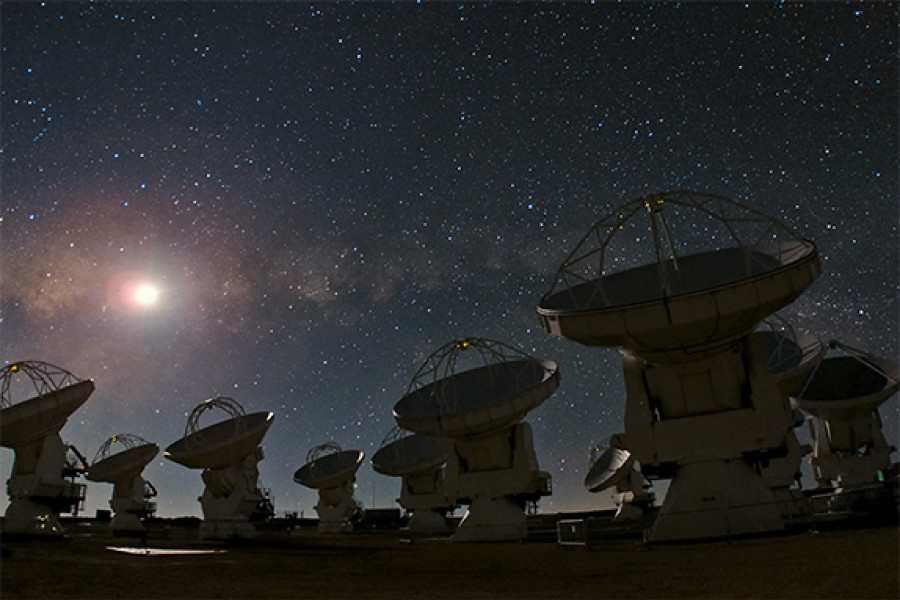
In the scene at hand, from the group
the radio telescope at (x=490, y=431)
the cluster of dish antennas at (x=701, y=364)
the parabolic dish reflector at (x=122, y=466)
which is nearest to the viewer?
the cluster of dish antennas at (x=701, y=364)

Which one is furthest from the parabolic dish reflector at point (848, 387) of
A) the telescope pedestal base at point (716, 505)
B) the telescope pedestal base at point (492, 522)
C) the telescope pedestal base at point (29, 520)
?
the telescope pedestal base at point (29, 520)

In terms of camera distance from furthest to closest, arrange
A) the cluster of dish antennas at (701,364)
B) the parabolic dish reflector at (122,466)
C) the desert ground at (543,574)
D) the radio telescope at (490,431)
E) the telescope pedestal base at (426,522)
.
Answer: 1. the telescope pedestal base at (426,522)
2. the parabolic dish reflector at (122,466)
3. the radio telescope at (490,431)
4. the cluster of dish antennas at (701,364)
5. the desert ground at (543,574)

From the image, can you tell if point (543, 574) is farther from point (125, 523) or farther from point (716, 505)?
point (125, 523)

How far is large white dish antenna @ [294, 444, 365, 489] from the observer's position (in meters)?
41.7

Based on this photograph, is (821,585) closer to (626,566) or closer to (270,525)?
(626,566)

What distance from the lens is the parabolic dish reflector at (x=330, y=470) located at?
41656 millimetres

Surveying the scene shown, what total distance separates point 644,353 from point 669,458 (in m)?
2.67

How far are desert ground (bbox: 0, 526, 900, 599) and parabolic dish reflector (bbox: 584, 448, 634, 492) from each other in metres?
18.3

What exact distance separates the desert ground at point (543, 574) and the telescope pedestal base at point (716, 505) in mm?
1080

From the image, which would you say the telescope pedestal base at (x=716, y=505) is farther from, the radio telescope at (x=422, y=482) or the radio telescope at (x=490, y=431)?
the radio telescope at (x=422, y=482)

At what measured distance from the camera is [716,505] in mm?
16203

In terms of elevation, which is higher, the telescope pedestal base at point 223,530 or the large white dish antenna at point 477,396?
the large white dish antenna at point 477,396

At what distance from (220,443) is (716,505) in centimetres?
1929

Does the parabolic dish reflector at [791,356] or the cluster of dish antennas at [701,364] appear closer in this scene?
the cluster of dish antennas at [701,364]
